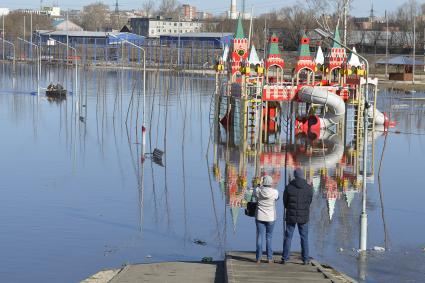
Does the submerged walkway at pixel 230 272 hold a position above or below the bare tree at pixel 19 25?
below

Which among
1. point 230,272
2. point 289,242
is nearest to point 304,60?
point 289,242

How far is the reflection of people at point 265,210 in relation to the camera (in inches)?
579

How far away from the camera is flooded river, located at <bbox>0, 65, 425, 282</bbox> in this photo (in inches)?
683

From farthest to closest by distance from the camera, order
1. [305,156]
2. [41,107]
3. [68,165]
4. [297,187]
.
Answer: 1. [41,107]
2. [305,156]
3. [68,165]
4. [297,187]

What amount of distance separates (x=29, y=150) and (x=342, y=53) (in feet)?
53.2

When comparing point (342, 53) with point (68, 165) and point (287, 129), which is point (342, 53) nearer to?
point (287, 129)

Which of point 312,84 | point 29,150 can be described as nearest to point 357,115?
point 312,84

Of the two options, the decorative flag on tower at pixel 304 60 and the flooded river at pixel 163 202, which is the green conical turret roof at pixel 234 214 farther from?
the decorative flag on tower at pixel 304 60

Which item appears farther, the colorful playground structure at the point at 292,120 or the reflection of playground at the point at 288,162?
the colorful playground structure at the point at 292,120

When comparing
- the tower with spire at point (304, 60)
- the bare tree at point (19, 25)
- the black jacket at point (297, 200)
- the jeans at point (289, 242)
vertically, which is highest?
the bare tree at point (19, 25)

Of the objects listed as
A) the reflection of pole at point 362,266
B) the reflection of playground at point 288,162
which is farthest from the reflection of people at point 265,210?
the reflection of playground at point 288,162

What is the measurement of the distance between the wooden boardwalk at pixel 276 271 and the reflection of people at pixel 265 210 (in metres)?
0.24

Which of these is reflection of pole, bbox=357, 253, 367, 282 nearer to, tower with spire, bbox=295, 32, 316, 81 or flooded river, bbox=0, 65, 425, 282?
flooded river, bbox=0, 65, 425, 282

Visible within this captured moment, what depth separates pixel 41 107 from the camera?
2167 inches
